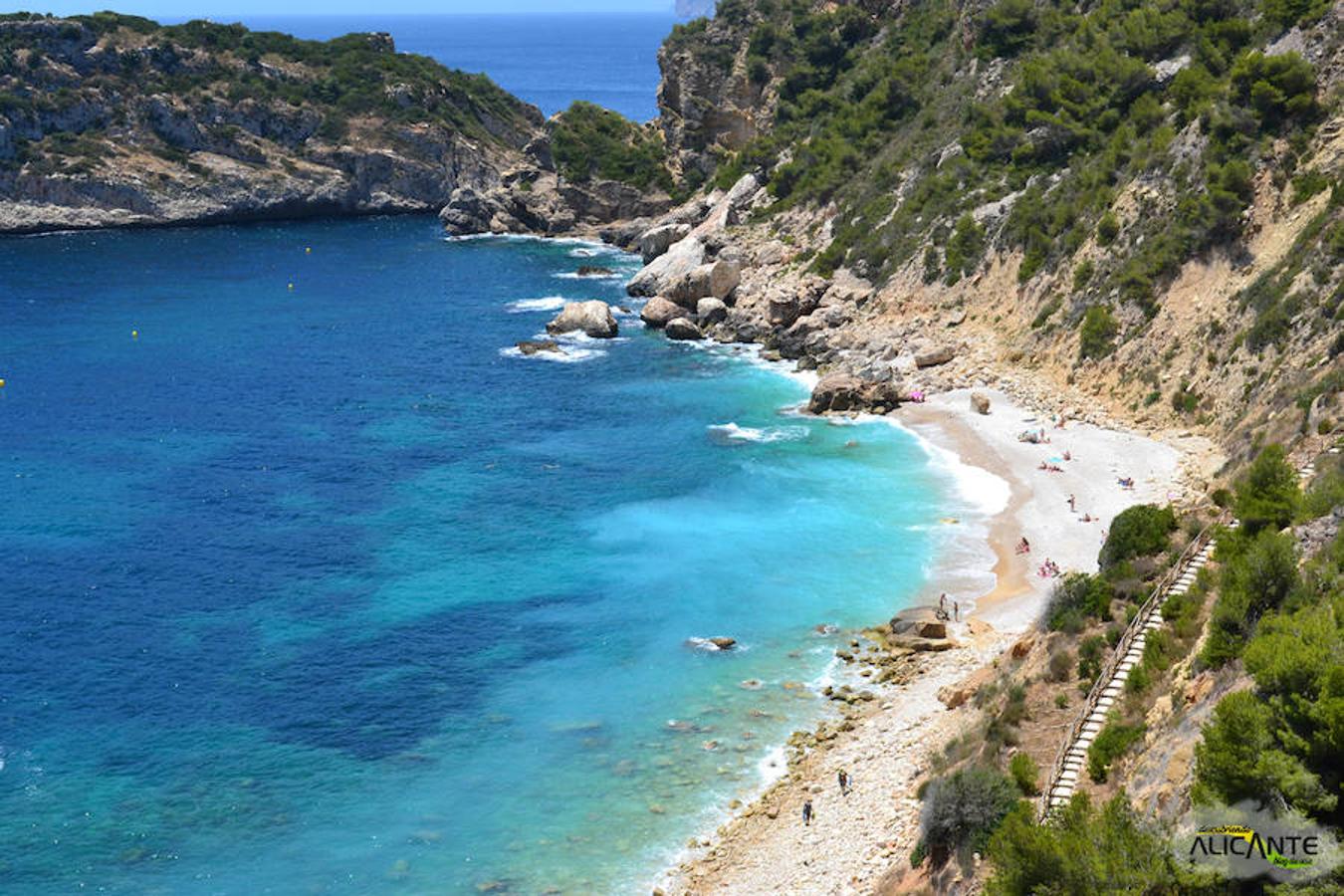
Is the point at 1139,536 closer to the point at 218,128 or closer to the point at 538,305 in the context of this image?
the point at 538,305

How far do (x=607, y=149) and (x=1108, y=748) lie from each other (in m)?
113

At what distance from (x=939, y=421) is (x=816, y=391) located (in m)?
7.52

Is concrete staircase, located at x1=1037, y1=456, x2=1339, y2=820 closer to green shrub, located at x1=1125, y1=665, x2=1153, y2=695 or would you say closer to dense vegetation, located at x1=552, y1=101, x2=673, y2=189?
green shrub, located at x1=1125, y1=665, x2=1153, y2=695

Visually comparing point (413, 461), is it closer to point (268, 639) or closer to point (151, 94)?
point (268, 639)

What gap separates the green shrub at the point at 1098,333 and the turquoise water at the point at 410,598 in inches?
411

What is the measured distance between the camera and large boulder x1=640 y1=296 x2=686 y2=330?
92500mm

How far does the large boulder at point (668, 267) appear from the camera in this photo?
99.9 meters

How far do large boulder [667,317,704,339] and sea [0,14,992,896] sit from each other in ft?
8.99

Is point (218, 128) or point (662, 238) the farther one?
point (218, 128)

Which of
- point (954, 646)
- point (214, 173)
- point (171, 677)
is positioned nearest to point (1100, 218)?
point (954, 646)

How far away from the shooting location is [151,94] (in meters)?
144

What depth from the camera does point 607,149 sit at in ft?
438

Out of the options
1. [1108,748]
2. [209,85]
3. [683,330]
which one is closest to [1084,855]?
[1108,748]

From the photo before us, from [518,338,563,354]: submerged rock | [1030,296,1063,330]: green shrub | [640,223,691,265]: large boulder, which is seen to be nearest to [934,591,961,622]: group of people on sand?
[1030,296,1063,330]: green shrub
